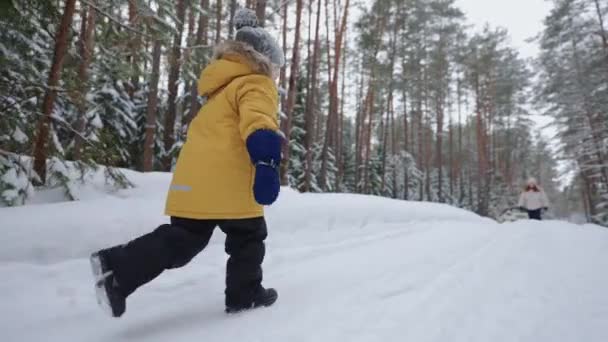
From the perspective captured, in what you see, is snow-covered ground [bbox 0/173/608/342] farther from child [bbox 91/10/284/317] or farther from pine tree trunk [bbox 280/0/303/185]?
→ pine tree trunk [bbox 280/0/303/185]

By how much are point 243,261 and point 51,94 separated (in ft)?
9.50

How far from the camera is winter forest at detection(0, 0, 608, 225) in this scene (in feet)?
11.7

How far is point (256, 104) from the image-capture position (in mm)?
1756

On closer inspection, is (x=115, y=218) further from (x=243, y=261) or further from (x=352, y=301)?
(x=352, y=301)

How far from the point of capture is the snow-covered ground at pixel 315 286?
1.60 meters

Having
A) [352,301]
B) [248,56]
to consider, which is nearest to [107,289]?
[352,301]

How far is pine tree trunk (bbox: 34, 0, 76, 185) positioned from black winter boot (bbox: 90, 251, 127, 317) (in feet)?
8.50

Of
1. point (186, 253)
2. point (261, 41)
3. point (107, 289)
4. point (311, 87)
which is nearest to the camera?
point (107, 289)

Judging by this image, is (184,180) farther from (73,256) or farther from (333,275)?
(73,256)

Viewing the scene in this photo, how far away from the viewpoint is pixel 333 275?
254cm

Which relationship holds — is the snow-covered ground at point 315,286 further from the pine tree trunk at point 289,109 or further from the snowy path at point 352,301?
the pine tree trunk at point 289,109

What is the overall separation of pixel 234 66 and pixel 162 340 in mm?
1354

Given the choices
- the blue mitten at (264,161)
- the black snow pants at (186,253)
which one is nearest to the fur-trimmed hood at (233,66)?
the blue mitten at (264,161)

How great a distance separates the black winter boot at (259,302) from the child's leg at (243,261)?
0.05 ft
